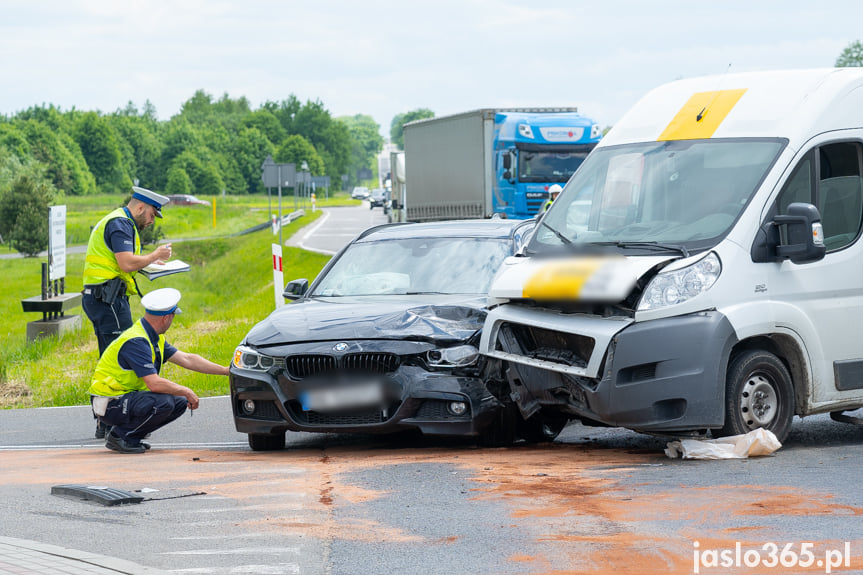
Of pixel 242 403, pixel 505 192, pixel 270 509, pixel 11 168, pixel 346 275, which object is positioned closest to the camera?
pixel 270 509

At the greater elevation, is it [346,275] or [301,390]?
[346,275]

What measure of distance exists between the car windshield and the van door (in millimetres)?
2479

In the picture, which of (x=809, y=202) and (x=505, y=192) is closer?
(x=809, y=202)

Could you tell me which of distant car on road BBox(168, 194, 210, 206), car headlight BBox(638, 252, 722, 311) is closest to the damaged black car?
car headlight BBox(638, 252, 722, 311)

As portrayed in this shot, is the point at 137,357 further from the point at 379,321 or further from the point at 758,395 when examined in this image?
the point at 758,395

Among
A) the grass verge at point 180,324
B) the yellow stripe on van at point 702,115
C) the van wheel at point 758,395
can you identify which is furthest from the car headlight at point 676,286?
the grass verge at point 180,324

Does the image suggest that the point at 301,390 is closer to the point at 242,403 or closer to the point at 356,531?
the point at 242,403

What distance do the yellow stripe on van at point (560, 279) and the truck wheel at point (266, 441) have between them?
2.28 m

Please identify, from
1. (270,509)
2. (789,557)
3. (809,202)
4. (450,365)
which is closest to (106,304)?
(450,365)

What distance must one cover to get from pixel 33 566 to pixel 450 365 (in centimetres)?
355

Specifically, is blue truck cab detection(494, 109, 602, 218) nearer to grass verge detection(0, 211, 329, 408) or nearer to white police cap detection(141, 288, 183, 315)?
grass verge detection(0, 211, 329, 408)

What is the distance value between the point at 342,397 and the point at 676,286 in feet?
7.91

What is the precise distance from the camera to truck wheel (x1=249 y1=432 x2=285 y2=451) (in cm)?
904

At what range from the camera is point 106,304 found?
33.8 feet
